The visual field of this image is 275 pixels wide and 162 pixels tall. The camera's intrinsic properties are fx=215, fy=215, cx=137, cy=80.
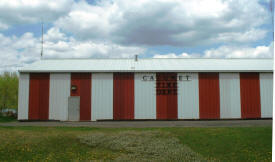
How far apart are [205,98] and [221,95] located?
137 centimetres

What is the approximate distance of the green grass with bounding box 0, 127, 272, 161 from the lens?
7.27m

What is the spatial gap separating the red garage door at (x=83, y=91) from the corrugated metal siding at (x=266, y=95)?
14317 mm

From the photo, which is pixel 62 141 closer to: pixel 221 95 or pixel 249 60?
pixel 221 95

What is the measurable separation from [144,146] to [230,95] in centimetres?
1190

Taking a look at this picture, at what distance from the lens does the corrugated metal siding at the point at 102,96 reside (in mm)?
17391

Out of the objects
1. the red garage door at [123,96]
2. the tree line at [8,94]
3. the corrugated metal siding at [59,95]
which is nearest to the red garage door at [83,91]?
the corrugated metal siding at [59,95]

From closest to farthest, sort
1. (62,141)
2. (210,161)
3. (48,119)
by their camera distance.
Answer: (210,161), (62,141), (48,119)

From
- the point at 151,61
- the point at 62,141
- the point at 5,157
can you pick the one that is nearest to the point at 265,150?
the point at 62,141

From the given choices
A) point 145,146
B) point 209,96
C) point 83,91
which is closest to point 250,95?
point 209,96

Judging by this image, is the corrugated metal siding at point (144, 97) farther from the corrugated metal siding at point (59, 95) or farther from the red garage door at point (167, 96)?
the corrugated metal siding at point (59, 95)

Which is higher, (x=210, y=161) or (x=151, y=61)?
(x=151, y=61)

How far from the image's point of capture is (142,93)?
1758 centimetres

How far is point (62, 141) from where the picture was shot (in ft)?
31.1

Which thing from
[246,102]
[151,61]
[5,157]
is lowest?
[5,157]
